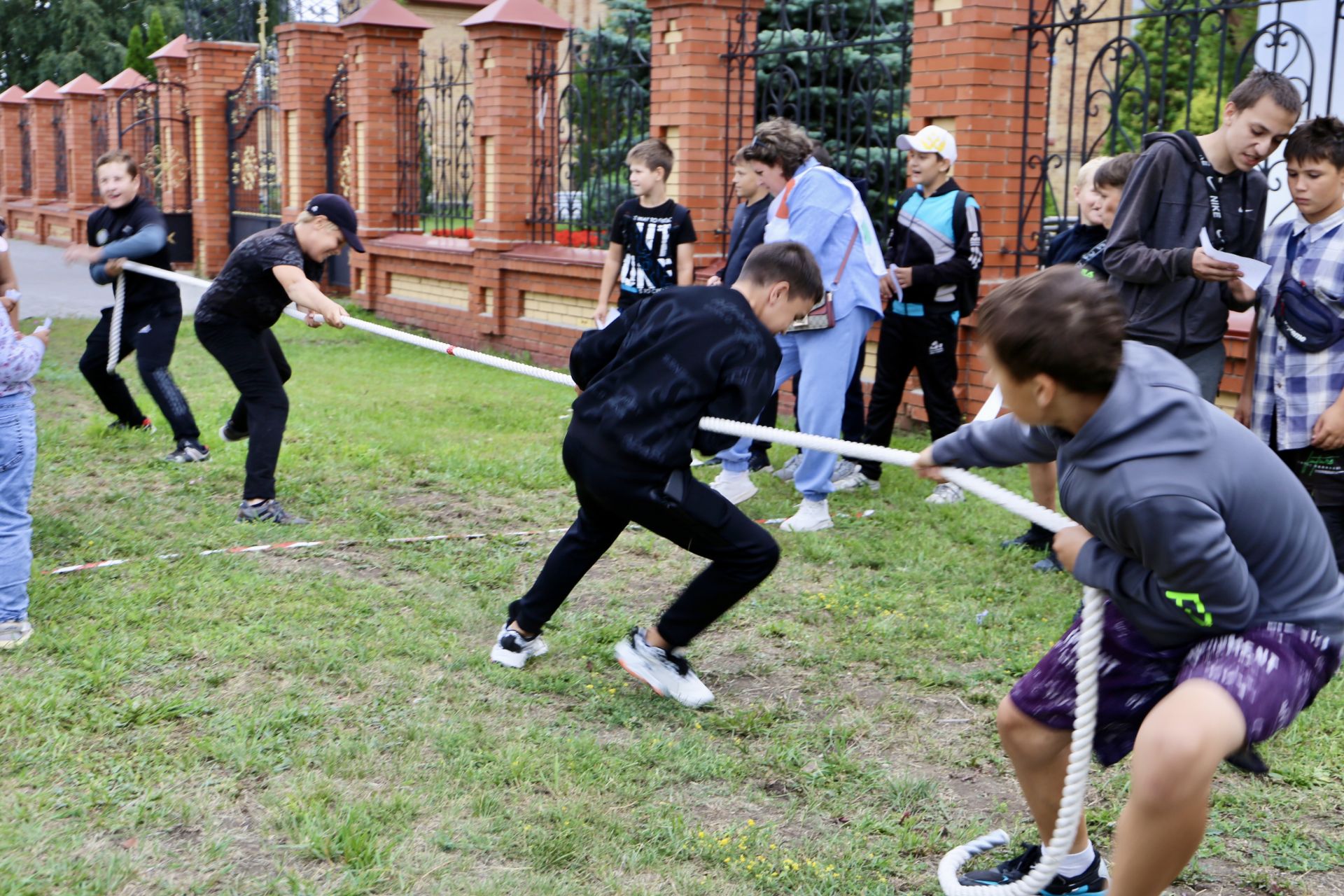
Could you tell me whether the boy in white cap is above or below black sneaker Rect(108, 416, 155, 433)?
above

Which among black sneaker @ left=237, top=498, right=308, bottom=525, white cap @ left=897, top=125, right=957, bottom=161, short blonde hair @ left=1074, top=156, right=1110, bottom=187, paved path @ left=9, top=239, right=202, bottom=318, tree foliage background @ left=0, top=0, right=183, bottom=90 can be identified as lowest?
black sneaker @ left=237, top=498, right=308, bottom=525

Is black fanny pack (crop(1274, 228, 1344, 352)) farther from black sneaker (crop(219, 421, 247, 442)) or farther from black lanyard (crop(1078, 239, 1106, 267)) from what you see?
black sneaker (crop(219, 421, 247, 442))

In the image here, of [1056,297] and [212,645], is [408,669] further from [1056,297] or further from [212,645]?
[1056,297]

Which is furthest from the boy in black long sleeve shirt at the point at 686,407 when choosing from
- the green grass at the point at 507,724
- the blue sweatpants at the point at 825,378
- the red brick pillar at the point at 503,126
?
the red brick pillar at the point at 503,126

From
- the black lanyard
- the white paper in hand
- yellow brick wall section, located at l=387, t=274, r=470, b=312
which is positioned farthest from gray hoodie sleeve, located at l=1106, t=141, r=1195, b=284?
yellow brick wall section, located at l=387, t=274, r=470, b=312

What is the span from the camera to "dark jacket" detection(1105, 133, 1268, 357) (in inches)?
191

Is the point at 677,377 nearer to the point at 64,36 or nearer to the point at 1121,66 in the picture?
the point at 1121,66

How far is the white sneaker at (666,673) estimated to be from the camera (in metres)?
4.36

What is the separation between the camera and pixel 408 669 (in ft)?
15.1

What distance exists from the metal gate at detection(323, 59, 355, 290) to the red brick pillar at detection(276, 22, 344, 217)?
0.07 metres

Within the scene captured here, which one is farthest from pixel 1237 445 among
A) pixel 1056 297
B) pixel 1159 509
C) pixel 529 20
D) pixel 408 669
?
pixel 529 20

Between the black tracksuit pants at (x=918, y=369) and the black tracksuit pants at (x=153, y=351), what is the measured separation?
408 cm

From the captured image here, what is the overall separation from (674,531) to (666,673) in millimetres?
538

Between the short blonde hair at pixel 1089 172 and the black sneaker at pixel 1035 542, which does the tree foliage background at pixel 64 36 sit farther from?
the black sneaker at pixel 1035 542
